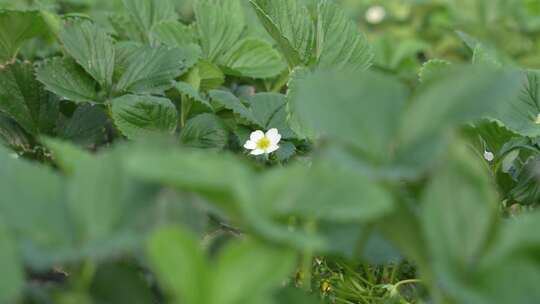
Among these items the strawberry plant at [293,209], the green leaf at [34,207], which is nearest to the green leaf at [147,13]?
the strawberry plant at [293,209]

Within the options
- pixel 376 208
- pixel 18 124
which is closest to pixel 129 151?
pixel 376 208

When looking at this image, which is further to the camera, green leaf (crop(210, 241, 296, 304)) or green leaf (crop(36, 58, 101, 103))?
green leaf (crop(36, 58, 101, 103))

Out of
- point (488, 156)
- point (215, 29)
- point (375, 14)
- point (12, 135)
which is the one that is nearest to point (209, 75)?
point (215, 29)

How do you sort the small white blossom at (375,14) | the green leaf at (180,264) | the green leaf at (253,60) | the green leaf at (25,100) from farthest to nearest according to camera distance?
the small white blossom at (375,14) < the green leaf at (253,60) < the green leaf at (25,100) < the green leaf at (180,264)

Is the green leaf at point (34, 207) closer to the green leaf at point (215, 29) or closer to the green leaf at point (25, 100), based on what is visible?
the green leaf at point (25, 100)

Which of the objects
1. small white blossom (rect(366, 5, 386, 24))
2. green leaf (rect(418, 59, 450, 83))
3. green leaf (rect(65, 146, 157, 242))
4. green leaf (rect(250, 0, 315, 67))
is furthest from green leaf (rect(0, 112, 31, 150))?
small white blossom (rect(366, 5, 386, 24))

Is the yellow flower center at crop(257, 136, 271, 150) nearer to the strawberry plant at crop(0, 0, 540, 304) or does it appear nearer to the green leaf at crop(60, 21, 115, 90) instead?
the green leaf at crop(60, 21, 115, 90)
